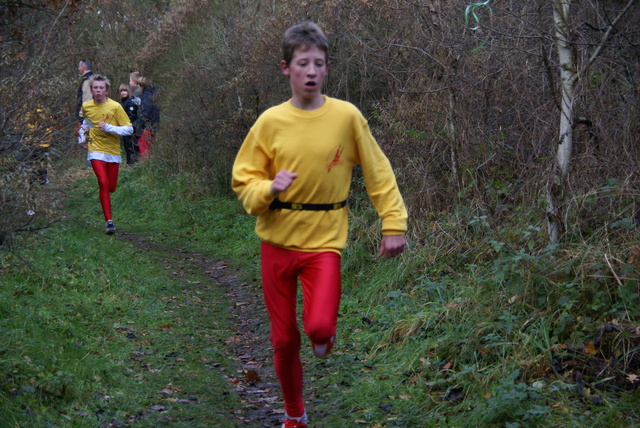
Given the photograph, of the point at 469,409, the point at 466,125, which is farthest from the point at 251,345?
the point at 466,125

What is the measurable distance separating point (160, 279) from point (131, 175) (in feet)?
26.7

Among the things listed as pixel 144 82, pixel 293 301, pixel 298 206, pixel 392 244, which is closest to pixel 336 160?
pixel 298 206

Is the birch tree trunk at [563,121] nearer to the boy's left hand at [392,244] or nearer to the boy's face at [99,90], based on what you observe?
the boy's left hand at [392,244]

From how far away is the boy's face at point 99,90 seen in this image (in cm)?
1043

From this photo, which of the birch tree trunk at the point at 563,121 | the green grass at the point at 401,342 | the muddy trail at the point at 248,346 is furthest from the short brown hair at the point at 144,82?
the birch tree trunk at the point at 563,121

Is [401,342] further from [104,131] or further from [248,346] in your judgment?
[104,131]

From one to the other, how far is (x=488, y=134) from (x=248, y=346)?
330 cm

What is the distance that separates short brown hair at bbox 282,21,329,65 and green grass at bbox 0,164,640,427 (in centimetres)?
222

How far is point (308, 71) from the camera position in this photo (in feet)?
13.1

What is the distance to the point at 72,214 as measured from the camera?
1306 cm

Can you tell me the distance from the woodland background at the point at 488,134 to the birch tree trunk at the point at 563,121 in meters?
0.02

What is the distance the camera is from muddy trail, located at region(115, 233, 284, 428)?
203 inches

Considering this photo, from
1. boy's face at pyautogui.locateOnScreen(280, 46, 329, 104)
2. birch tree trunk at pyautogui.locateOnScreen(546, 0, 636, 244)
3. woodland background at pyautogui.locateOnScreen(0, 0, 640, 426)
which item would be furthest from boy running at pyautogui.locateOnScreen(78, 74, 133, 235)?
boy's face at pyautogui.locateOnScreen(280, 46, 329, 104)

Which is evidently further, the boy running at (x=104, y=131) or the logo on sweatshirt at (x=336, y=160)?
the boy running at (x=104, y=131)
